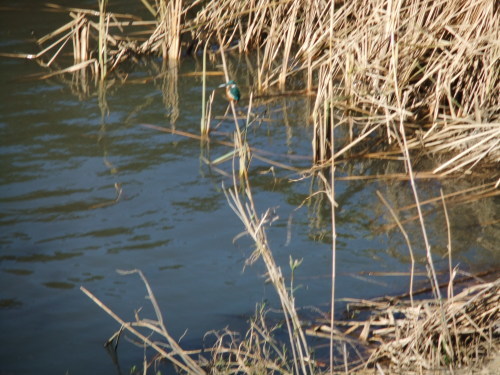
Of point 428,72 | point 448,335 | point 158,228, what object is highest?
point 428,72

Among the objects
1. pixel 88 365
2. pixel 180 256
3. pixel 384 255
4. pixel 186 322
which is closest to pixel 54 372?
pixel 88 365

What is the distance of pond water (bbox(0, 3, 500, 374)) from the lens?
12.0ft

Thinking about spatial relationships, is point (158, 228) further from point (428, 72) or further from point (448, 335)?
point (428, 72)

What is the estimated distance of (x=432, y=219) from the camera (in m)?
4.45

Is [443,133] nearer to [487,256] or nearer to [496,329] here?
[487,256]

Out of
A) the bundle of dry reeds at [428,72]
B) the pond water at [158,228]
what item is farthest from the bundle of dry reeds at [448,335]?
the bundle of dry reeds at [428,72]

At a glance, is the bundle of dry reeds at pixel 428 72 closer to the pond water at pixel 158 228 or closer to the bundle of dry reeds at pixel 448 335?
the pond water at pixel 158 228

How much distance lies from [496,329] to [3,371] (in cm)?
214

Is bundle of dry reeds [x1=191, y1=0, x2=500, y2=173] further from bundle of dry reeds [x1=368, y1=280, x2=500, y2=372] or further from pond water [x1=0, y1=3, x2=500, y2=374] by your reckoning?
bundle of dry reeds [x1=368, y1=280, x2=500, y2=372]

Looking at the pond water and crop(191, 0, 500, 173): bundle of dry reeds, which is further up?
crop(191, 0, 500, 173): bundle of dry reeds

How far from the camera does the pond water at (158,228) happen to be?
367cm

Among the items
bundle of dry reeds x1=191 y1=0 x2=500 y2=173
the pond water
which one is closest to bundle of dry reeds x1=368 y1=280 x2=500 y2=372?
the pond water

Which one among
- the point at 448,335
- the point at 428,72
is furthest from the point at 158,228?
the point at 428,72

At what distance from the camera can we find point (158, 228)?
4512mm
